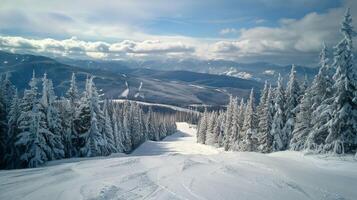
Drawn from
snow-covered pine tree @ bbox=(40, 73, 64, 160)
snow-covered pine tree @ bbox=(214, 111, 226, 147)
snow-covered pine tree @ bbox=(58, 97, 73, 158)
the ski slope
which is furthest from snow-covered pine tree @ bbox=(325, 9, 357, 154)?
snow-covered pine tree @ bbox=(214, 111, 226, 147)

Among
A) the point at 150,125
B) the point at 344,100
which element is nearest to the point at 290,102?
the point at 344,100

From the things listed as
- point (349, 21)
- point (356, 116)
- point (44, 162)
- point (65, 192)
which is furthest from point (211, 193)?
point (44, 162)

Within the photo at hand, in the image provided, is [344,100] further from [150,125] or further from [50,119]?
[150,125]

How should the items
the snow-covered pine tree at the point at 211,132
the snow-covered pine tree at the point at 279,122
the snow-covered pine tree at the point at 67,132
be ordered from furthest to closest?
the snow-covered pine tree at the point at 211,132
the snow-covered pine tree at the point at 279,122
the snow-covered pine tree at the point at 67,132

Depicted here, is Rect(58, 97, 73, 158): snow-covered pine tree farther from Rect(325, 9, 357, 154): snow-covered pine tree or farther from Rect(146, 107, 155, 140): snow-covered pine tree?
Rect(146, 107, 155, 140): snow-covered pine tree

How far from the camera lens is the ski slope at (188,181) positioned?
13672mm

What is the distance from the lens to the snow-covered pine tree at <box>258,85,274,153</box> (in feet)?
160

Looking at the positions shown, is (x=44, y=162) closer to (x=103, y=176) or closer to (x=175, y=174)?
(x=103, y=176)

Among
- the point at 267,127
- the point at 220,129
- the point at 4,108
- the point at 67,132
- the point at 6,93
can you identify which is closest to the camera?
the point at 4,108

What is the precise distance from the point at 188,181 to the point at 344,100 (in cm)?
1909

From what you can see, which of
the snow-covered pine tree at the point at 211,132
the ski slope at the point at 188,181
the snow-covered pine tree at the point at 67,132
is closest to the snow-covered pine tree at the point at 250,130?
the snow-covered pine tree at the point at 67,132

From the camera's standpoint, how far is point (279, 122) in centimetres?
4728

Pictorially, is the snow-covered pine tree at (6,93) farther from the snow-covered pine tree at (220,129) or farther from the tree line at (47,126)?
the snow-covered pine tree at (220,129)

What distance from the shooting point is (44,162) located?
33031 millimetres
